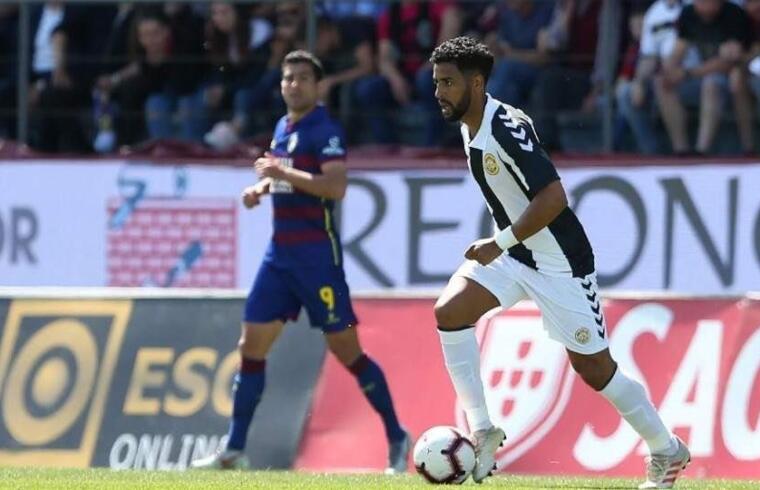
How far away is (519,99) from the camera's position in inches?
624

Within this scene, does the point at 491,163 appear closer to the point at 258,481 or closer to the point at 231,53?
the point at 258,481

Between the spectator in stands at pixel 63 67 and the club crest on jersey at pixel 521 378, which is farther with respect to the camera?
the spectator in stands at pixel 63 67

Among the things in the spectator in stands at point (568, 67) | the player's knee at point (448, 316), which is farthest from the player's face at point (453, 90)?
the spectator in stands at point (568, 67)

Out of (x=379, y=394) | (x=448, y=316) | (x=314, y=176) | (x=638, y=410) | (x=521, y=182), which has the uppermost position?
(x=521, y=182)

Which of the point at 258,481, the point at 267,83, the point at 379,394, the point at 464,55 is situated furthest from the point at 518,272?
the point at 267,83

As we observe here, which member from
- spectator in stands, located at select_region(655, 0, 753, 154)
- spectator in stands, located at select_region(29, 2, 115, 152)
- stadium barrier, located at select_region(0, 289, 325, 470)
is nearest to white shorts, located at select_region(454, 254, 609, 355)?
stadium barrier, located at select_region(0, 289, 325, 470)

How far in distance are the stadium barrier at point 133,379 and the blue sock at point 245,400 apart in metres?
0.47

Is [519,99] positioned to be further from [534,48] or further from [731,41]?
[731,41]

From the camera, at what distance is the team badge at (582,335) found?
8.81 metres

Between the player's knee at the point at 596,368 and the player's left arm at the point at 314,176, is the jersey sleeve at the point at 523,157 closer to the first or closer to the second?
the player's knee at the point at 596,368

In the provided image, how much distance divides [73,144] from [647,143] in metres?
5.19

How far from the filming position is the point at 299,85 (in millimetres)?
10992

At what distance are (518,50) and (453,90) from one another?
287 inches

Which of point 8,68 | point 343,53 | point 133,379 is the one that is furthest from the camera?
point 8,68
